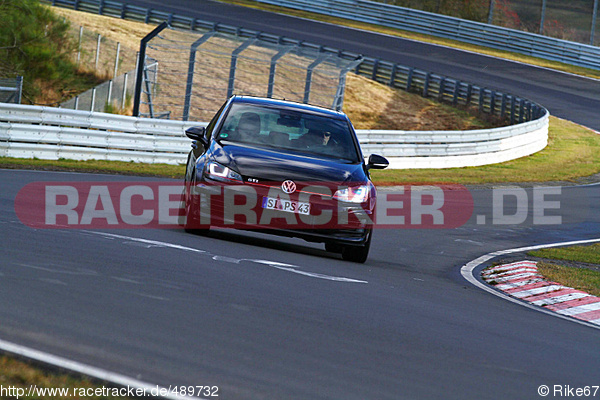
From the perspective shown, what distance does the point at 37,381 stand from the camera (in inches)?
154

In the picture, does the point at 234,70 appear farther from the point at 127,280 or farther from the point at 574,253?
the point at 127,280

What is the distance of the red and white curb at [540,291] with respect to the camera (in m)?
8.74

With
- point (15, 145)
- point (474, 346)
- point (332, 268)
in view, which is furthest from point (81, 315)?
point (15, 145)

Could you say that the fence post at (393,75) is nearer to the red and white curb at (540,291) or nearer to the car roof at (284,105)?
the red and white curb at (540,291)

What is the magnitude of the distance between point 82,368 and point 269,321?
5.43 ft

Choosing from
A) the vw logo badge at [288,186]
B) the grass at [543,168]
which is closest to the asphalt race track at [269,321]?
the vw logo badge at [288,186]

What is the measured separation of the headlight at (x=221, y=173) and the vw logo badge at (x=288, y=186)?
454 millimetres

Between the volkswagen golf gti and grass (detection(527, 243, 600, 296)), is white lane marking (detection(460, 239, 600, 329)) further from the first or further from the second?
the volkswagen golf gti

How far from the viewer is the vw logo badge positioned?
903 centimetres

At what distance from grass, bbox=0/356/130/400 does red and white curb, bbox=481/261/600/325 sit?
5592mm

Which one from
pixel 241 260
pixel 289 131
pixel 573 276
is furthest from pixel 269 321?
pixel 573 276

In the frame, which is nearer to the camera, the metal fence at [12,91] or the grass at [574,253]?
the grass at [574,253]

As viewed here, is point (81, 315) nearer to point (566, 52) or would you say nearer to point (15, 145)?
point (15, 145)

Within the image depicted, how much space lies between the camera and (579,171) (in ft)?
90.4
